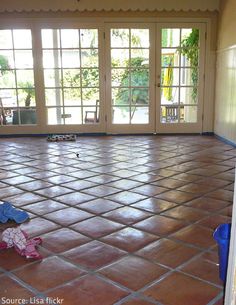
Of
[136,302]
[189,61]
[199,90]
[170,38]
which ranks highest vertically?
[170,38]

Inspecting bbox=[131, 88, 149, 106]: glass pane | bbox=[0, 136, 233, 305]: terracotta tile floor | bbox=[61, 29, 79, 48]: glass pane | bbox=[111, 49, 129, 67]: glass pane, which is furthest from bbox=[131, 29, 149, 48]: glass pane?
bbox=[0, 136, 233, 305]: terracotta tile floor

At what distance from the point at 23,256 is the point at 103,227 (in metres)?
0.61

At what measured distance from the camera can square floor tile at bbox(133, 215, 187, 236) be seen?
2510mm

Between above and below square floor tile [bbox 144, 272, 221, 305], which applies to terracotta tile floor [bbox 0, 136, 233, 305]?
above

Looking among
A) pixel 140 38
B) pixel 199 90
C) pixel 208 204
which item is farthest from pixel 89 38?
pixel 208 204

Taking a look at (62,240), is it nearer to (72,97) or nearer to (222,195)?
(222,195)

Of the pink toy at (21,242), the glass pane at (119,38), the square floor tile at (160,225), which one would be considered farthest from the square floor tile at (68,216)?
the glass pane at (119,38)

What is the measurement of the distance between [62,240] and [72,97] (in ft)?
14.6

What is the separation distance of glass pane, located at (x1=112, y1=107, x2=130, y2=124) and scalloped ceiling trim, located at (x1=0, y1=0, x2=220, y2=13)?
1702mm

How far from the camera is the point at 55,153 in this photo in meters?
5.09

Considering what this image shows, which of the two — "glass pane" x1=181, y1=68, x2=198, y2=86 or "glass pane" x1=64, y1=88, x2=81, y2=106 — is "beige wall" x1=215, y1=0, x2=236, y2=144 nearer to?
"glass pane" x1=181, y1=68, x2=198, y2=86

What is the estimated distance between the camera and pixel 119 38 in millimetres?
6309

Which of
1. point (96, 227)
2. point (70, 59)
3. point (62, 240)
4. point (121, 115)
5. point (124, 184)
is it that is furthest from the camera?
point (121, 115)

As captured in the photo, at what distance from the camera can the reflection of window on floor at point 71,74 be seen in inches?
249
